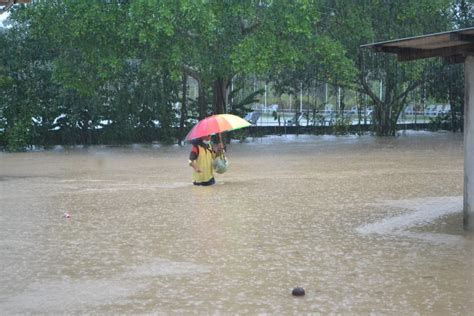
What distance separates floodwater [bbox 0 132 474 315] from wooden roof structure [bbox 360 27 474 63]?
217 cm

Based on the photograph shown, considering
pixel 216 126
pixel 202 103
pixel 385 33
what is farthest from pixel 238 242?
pixel 202 103

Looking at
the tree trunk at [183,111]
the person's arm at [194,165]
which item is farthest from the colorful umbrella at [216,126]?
the tree trunk at [183,111]

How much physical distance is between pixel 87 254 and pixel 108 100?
2116cm

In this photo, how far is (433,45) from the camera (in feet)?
35.6

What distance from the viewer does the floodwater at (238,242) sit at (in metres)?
7.40

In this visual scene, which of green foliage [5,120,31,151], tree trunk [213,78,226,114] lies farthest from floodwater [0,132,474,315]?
tree trunk [213,78,226,114]

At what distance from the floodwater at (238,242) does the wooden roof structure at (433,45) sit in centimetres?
217

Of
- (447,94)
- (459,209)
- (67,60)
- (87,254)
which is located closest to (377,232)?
(459,209)

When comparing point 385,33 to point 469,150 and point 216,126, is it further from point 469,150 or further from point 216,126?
point 469,150

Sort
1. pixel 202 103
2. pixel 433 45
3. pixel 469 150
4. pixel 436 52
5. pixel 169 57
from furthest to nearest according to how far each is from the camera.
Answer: pixel 202 103 < pixel 169 57 < pixel 436 52 < pixel 433 45 < pixel 469 150

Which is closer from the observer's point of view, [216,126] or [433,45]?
[433,45]

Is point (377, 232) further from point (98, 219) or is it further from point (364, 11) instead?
point (364, 11)

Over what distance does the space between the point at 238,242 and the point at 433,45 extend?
348 centimetres

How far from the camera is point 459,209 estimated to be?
488 inches
